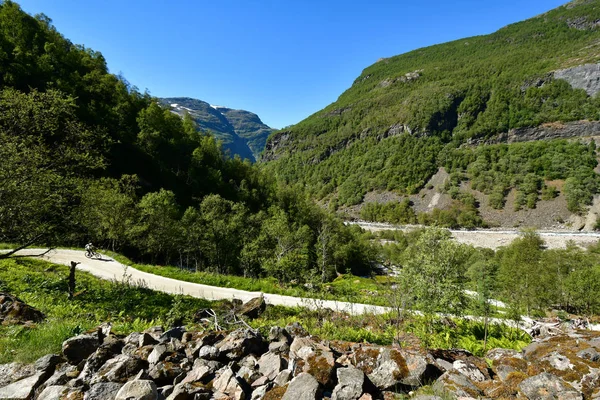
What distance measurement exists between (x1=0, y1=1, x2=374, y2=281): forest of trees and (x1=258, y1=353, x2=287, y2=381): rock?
10.1 meters

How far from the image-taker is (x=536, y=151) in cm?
17725

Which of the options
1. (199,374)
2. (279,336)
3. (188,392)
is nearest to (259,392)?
(188,392)

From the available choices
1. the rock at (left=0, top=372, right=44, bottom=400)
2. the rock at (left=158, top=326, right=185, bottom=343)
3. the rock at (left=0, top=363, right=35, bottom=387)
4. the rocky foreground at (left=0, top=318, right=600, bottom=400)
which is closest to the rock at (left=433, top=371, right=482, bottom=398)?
the rocky foreground at (left=0, top=318, right=600, bottom=400)

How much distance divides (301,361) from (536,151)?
9193 inches

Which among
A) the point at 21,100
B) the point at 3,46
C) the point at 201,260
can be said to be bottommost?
the point at 201,260

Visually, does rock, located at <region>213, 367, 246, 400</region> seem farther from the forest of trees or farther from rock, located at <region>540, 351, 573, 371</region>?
the forest of trees

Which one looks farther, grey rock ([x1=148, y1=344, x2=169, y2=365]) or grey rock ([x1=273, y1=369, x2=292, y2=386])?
grey rock ([x1=148, y1=344, x2=169, y2=365])

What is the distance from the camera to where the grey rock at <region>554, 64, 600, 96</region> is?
186250mm

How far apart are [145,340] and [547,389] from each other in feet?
23.7

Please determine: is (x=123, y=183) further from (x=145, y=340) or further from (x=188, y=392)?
(x=188, y=392)

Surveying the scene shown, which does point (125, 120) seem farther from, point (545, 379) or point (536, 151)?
point (536, 151)

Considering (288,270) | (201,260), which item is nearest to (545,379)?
(288,270)

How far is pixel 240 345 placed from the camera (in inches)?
223

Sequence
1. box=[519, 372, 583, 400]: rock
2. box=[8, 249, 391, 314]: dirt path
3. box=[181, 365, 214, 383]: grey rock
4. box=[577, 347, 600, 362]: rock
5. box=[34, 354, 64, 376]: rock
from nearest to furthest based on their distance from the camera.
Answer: box=[519, 372, 583, 400]: rock < box=[181, 365, 214, 383]: grey rock < box=[34, 354, 64, 376]: rock < box=[577, 347, 600, 362]: rock < box=[8, 249, 391, 314]: dirt path
